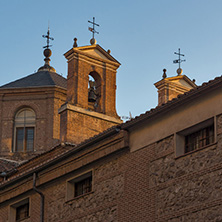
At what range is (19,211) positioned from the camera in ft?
74.8

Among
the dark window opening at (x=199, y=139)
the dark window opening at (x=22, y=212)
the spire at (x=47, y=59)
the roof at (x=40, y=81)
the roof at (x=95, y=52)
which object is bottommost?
the dark window opening at (x=22, y=212)

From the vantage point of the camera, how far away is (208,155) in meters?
15.6

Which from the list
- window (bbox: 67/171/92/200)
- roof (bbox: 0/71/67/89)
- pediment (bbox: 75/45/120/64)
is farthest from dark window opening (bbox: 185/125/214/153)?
roof (bbox: 0/71/67/89)

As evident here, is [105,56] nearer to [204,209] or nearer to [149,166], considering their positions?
[149,166]

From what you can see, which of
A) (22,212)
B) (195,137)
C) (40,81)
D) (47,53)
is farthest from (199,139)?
(47,53)

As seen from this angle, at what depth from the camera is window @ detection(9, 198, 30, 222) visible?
73.4 feet

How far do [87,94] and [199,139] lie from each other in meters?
12.2

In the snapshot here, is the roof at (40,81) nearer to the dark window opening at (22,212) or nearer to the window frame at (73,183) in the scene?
the dark window opening at (22,212)

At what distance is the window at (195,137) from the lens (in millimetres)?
16030

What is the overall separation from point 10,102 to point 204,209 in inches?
918

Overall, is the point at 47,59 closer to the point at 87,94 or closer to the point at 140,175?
the point at 87,94

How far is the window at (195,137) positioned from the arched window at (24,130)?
65.1ft

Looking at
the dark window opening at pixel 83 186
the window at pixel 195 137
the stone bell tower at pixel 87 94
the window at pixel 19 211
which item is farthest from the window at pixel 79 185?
the stone bell tower at pixel 87 94

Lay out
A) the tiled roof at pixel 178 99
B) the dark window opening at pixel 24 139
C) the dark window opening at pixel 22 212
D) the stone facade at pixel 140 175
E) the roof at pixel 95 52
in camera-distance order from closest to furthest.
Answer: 1. the tiled roof at pixel 178 99
2. the stone facade at pixel 140 175
3. the dark window opening at pixel 22 212
4. the roof at pixel 95 52
5. the dark window opening at pixel 24 139
